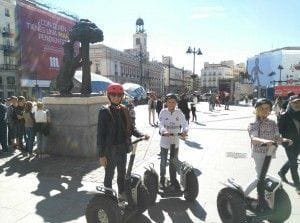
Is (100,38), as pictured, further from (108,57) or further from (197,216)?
(108,57)

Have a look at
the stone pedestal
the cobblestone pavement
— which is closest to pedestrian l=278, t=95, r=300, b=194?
the cobblestone pavement

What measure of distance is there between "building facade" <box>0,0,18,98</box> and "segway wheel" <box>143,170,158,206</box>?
165 feet

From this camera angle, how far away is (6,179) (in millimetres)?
7207

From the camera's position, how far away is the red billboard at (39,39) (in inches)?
1829

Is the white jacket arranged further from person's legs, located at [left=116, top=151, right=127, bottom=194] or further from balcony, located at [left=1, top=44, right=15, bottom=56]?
balcony, located at [left=1, top=44, right=15, bottom=56]

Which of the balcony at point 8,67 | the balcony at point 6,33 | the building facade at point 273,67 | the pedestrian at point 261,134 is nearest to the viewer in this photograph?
the pedestrian at point 261,134

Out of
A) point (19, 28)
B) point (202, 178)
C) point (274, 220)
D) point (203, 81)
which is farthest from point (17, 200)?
point (203, 81)

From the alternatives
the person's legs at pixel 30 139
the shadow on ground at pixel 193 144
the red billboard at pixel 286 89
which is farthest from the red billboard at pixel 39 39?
the shadow on ground at pixel 193 144

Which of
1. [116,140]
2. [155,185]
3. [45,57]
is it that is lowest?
[155,185]

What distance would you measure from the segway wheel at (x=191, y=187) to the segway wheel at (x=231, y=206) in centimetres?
85

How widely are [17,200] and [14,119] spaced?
581 centimetres

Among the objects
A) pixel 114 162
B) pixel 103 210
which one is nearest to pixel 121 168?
pixel 114 162

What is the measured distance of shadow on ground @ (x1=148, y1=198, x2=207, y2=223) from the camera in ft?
16.5

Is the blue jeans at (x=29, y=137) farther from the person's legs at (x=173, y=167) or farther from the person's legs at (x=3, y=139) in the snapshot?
the person's legs at (x=173, y=167)
